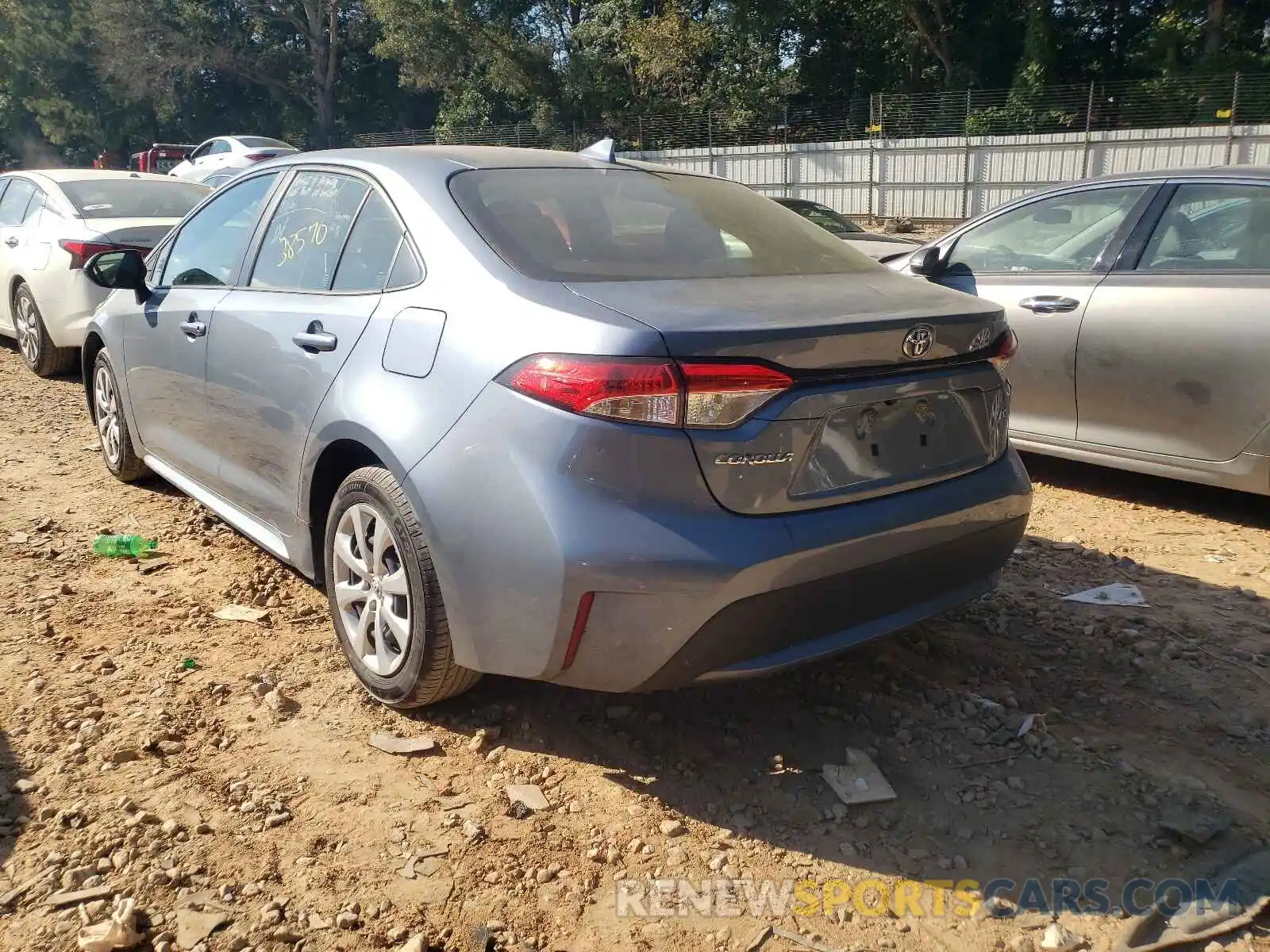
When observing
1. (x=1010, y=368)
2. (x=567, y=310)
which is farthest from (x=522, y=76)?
(x=567, y=310)

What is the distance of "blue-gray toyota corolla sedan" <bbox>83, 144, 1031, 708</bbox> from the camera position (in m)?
2.41

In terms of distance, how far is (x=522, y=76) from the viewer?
3481cm

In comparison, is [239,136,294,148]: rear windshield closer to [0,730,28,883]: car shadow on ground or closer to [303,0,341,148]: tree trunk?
[303,0,341,148]: tree trunk

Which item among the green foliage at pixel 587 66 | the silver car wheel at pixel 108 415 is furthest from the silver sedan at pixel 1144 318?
the green foliage at pixel 587 66

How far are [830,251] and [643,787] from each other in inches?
68.0

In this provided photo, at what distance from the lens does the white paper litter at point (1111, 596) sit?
154 inches

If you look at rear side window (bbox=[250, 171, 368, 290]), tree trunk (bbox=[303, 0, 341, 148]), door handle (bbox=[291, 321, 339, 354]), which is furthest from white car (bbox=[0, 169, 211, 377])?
tree trunk (bbox=[303, 0, 341, 148])

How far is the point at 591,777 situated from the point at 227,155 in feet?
74.9

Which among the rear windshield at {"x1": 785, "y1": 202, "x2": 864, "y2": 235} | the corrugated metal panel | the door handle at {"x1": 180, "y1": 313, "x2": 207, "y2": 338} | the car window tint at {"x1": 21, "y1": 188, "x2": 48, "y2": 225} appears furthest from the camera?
the corrugated metal panel

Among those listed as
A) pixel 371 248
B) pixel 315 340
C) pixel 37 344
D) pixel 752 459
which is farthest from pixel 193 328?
pixel 37 344

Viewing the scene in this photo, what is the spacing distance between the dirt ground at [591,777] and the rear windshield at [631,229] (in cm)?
126

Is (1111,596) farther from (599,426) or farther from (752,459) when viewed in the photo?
(599,426)

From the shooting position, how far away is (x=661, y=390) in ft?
7.85

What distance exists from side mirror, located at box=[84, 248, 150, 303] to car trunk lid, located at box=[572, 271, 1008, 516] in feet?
8.53
